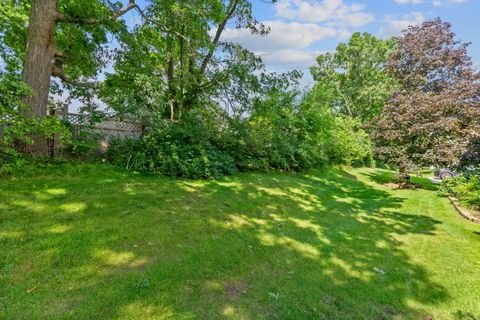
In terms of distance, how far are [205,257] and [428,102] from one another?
971cm

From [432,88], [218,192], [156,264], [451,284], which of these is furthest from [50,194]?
[432,88]

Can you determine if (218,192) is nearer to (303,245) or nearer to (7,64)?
(303,245)

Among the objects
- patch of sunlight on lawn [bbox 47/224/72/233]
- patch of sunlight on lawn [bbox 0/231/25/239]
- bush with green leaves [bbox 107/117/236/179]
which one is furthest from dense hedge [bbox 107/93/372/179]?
patch of sunlight on lawn [bbox 0/231/25/239]

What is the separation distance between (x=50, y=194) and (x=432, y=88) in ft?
42.7

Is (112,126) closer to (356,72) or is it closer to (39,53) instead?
(39,53)

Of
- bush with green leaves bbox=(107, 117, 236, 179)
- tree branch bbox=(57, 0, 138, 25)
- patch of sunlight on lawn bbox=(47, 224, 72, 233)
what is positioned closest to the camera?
patch of sunlight on lawn bbox=(47, 224, 72, 233)

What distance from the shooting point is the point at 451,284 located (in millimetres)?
2887

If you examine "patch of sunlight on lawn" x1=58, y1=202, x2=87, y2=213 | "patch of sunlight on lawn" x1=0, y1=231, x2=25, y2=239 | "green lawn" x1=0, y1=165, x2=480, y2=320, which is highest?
"patch of sunlight on lawn" x1=58, y1=202, x2=87, y2=213

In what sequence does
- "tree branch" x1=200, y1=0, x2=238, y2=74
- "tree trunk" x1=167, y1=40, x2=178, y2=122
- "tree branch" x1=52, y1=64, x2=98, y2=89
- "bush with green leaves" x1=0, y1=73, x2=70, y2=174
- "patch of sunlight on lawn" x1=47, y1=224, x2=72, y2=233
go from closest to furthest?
1. "patch of sunlight on lawn" x1=47, y1=224, x2=72, y2=233
2. "bush with green leaves" x1=0, y1=73, x2=70, y2=174
3. "tree branch" x1=52, y1=64, x2=98, y2=89
4. "tree trunk" x1=167, y1=40, x2=178, y2=122
5. "tree branch" x1=200, y1=0, x2=238, y2=74

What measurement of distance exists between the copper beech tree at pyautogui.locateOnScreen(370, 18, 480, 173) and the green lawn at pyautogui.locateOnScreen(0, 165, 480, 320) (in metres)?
4.24

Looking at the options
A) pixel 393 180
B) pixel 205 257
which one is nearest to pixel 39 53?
pixel 205 257

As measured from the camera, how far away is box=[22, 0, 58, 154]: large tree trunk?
4.95 m

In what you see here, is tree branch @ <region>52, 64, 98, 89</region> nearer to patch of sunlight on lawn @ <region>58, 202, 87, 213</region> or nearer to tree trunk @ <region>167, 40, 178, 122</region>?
tree trunk @ <region>167, 40, 178, 122</region>

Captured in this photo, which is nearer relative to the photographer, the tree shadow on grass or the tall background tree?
the tree shadow on grass
